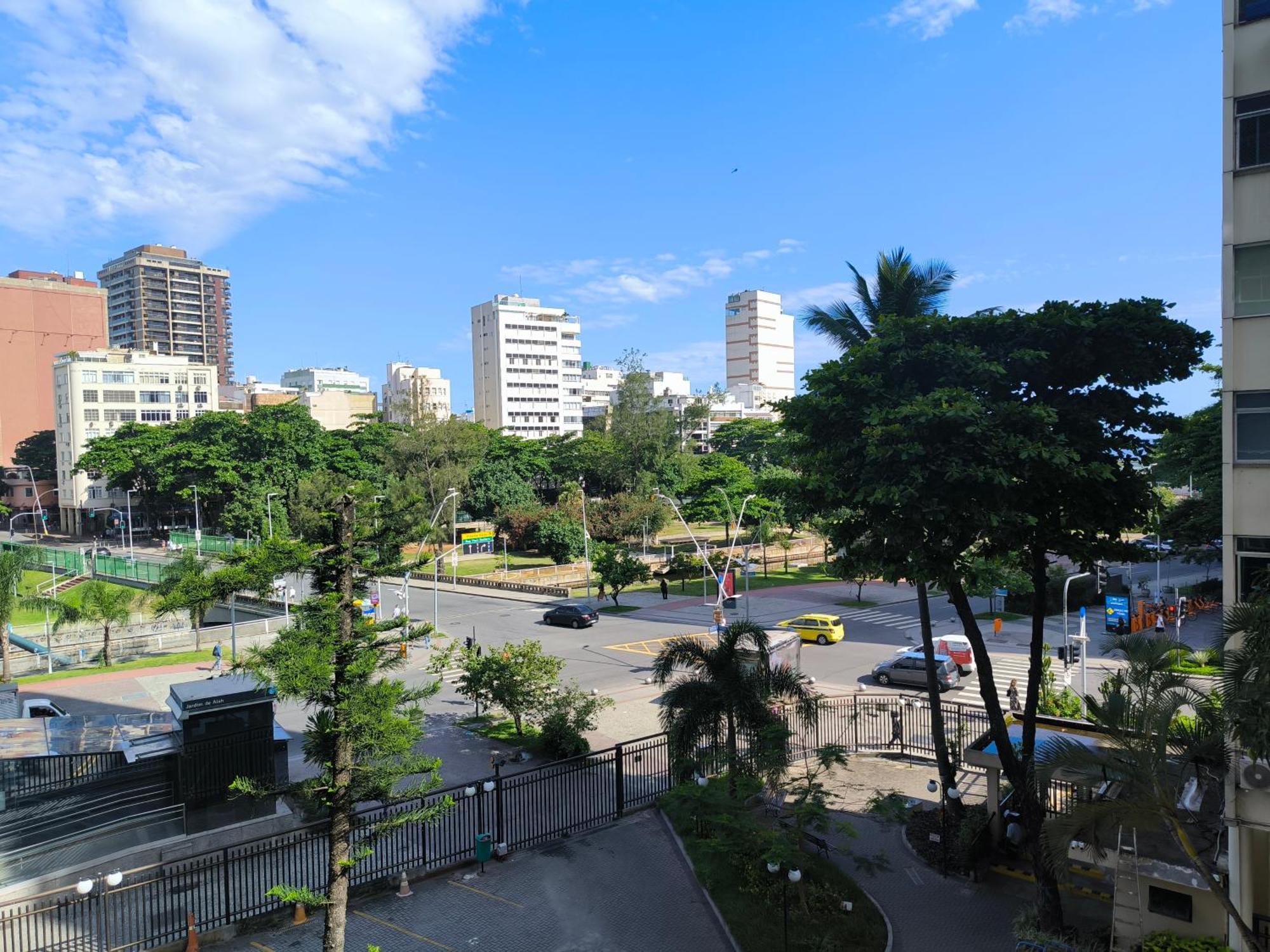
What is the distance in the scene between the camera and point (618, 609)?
44938 mm

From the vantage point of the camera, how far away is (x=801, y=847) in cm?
1371

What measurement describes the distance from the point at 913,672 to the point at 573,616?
17443mm

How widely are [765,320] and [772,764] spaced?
554 ft

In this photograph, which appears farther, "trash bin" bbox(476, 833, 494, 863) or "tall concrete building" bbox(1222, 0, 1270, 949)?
"trash bin" bbox(476, 833, 494, 863)

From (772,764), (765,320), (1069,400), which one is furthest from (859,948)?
(765,320)

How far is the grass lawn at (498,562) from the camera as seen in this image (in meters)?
60.8

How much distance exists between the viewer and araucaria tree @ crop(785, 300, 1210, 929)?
40.1ft

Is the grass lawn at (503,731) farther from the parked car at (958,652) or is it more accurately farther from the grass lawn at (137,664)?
the parked car at (958,652)

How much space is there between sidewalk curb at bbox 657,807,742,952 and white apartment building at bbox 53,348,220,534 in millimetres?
81875

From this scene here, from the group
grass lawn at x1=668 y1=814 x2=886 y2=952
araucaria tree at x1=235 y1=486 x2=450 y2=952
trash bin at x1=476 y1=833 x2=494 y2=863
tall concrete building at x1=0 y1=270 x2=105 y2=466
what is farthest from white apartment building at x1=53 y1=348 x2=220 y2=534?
araucaria tree at x1=235 y1=486 x2=450 y2=952

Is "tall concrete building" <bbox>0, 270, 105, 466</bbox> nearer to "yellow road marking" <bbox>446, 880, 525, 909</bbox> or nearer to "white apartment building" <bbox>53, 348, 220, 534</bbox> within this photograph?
"white apartment building" <bbox>53, 348, 220, 534</bbox>

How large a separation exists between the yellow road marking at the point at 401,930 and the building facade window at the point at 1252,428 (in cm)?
1250

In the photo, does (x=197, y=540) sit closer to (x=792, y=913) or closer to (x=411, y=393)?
(x=411, y=393)

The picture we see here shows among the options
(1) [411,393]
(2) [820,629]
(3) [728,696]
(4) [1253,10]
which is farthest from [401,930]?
(1) [411,393]
